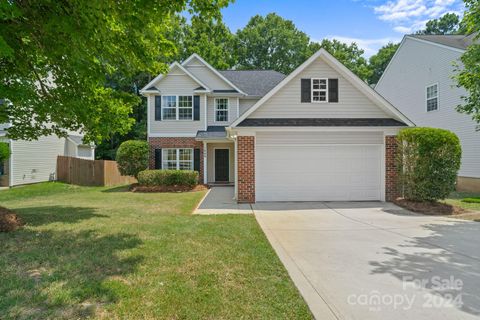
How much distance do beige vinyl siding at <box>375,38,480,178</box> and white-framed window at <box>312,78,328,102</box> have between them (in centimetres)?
633

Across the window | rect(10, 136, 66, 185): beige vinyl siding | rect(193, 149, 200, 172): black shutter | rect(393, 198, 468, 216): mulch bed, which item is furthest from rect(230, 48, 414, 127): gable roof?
rect(10, 136, 66, 185): beige vinyl siding

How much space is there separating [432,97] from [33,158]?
26.2 m

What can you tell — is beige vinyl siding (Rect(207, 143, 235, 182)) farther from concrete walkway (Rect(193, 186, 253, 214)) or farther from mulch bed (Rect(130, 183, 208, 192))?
concrete walkway (Rect(193, 186, 253, 214))

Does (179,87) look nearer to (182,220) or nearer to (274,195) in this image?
(274,195)

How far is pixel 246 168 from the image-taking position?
11.7 m

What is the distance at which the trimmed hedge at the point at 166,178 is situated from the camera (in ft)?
53.9

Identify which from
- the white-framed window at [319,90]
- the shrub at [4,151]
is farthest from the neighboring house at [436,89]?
the shrub at [4,151]

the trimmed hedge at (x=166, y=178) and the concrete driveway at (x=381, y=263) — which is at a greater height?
the trimmed hedge at (x=166, y=178)

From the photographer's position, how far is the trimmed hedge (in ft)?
53.9

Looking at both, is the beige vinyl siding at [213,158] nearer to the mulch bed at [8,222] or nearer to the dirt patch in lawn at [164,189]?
the dirt patch in lawn at [164,189]

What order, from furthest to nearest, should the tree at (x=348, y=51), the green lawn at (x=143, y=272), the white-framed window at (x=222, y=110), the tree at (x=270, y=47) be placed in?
the tree at (x=270, y=47), the tree at (x=348, y=51), the white-framed window at (x=222, y=110), the green lawn at (x=143, y=272)

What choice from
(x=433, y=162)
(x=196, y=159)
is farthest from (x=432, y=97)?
(x=196, y=159)

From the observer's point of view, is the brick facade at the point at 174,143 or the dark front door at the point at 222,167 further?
the dark front door at the point at 222,167

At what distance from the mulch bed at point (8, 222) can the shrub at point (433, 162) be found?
1229 centimetres
